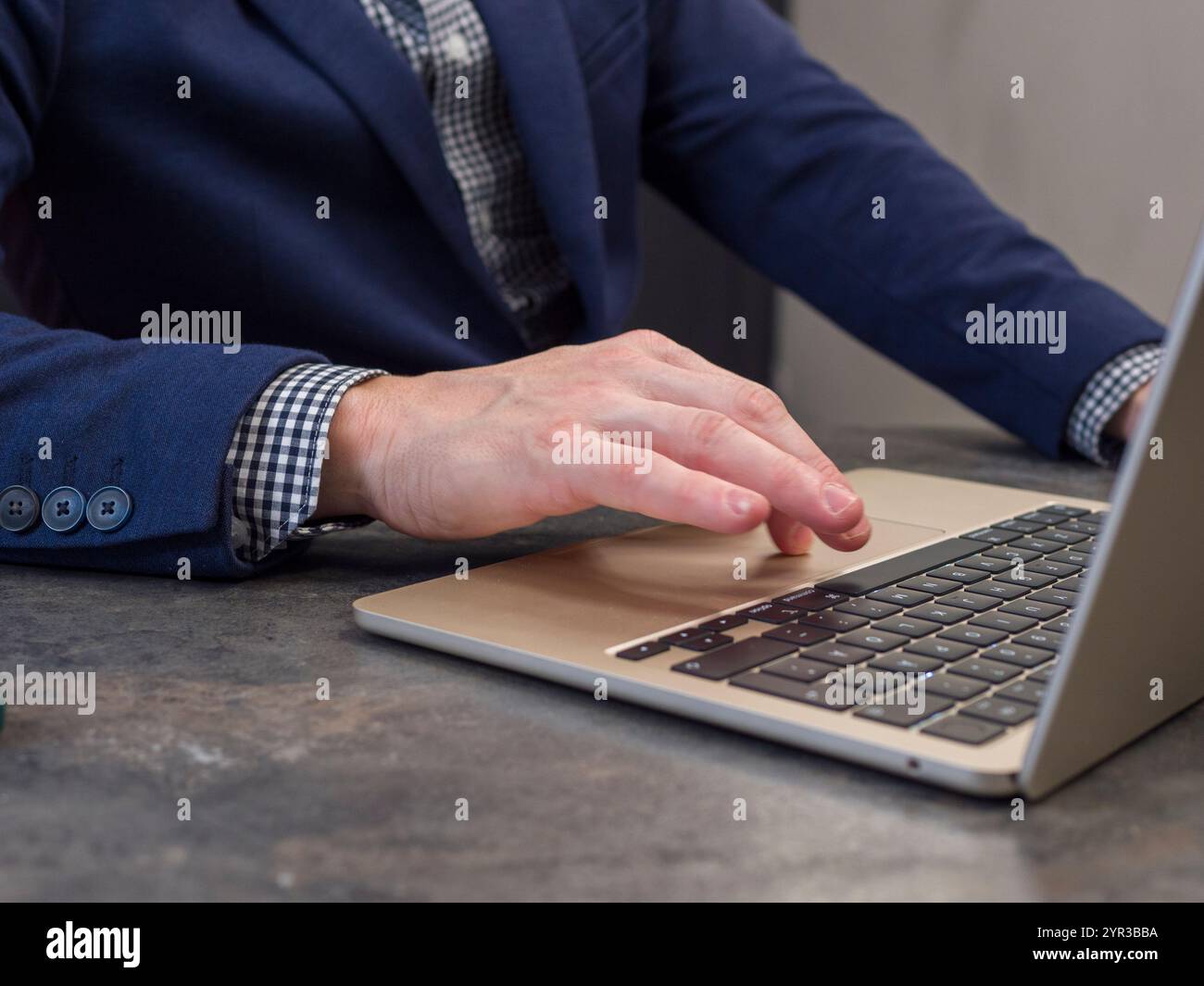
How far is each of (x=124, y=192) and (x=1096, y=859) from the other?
0.82m

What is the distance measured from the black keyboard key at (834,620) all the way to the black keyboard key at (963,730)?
96 millimetres

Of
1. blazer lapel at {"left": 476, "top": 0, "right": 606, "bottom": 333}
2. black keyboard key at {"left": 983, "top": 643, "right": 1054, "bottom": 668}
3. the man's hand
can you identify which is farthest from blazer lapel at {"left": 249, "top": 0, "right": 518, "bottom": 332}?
black keyboard key at {"left": 983, "top": 643, "right": 1054, "bottom": 668}

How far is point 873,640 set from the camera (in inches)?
18.6

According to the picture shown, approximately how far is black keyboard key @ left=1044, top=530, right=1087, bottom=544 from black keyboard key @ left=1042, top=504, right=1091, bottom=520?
0.04 meters

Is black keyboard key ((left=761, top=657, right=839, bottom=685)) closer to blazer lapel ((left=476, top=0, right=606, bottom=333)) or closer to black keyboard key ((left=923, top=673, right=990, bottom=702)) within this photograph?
black keyboard key ((left=923, top=673, right=990, bottom=702))

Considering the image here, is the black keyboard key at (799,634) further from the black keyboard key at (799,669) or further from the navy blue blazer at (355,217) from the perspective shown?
the navy blue blazer at (355,217)

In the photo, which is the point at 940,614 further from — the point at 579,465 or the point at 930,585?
the point at 579,465

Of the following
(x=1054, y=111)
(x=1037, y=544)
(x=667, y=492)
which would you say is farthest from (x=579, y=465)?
(x=1054, y=111)

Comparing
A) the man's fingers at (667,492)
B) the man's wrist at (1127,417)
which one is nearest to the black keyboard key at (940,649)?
the man's fingers at (667,492)

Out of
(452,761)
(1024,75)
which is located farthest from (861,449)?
(1024,75)

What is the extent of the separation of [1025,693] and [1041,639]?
0.22 ft

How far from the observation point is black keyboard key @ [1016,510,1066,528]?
70 centimetres

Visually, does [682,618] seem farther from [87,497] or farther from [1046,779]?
[87,497]

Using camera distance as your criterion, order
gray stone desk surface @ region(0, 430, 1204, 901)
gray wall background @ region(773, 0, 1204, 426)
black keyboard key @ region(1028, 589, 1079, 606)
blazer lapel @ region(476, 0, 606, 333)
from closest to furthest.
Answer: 1. gray stone desk surface @ region(0, 430, 1204, 901)
2. black keyboard key @ region(1028, 589, 1079, 606)
3. blazer lapel @ region(476, 0, 606, 333)
4. gray wall background @ region(773, 0, 1204, 426)
